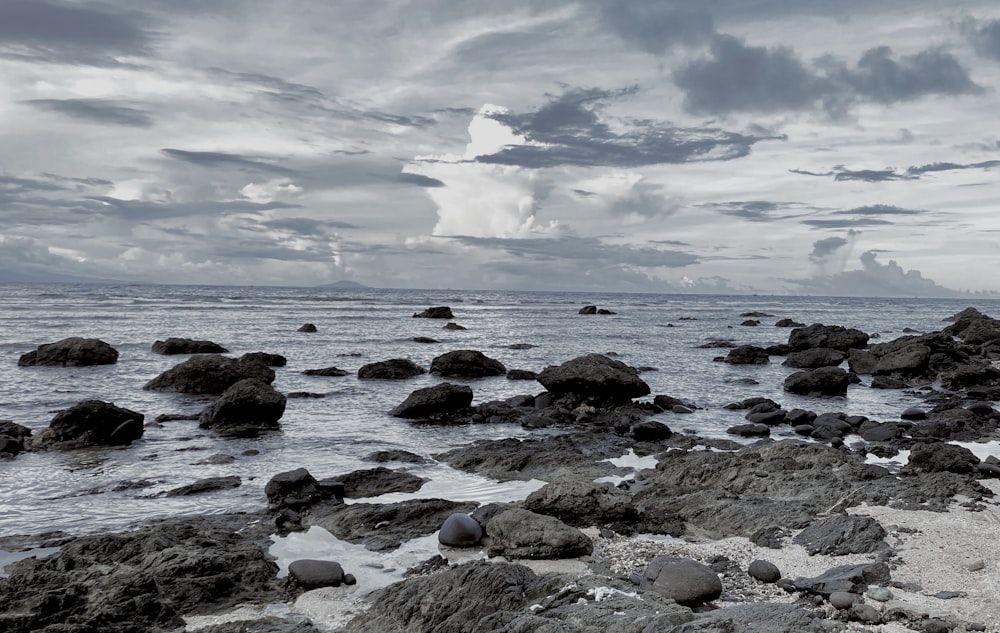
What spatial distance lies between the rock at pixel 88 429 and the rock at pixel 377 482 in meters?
6.62

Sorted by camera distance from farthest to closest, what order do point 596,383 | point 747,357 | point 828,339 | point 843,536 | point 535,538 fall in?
point 828,339, point 747,357, point 596,383, point 843,536, point 535,538

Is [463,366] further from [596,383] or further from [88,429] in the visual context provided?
[88,429]

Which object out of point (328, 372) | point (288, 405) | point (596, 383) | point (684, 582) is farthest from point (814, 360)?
point (684, 582)

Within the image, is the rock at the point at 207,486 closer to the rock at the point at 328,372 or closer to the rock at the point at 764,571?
the rock at the point at 764,571

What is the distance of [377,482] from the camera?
504 inches

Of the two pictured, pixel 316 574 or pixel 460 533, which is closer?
pixel 316 574

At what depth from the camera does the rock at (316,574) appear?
320 inches

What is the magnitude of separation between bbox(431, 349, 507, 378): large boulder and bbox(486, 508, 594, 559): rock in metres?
20.3

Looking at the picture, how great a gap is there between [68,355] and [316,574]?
1082 inches

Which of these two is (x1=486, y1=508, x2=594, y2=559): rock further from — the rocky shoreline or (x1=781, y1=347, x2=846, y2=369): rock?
(x1=781, y1=347, x2=846, y2=369): rock

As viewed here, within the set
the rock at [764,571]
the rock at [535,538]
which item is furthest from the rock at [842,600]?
the rock at [535,538]

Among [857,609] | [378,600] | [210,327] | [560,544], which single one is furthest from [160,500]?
[210,327]

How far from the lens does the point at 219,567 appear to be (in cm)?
817

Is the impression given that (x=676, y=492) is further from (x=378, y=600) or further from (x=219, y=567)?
(x=219, y=567)
